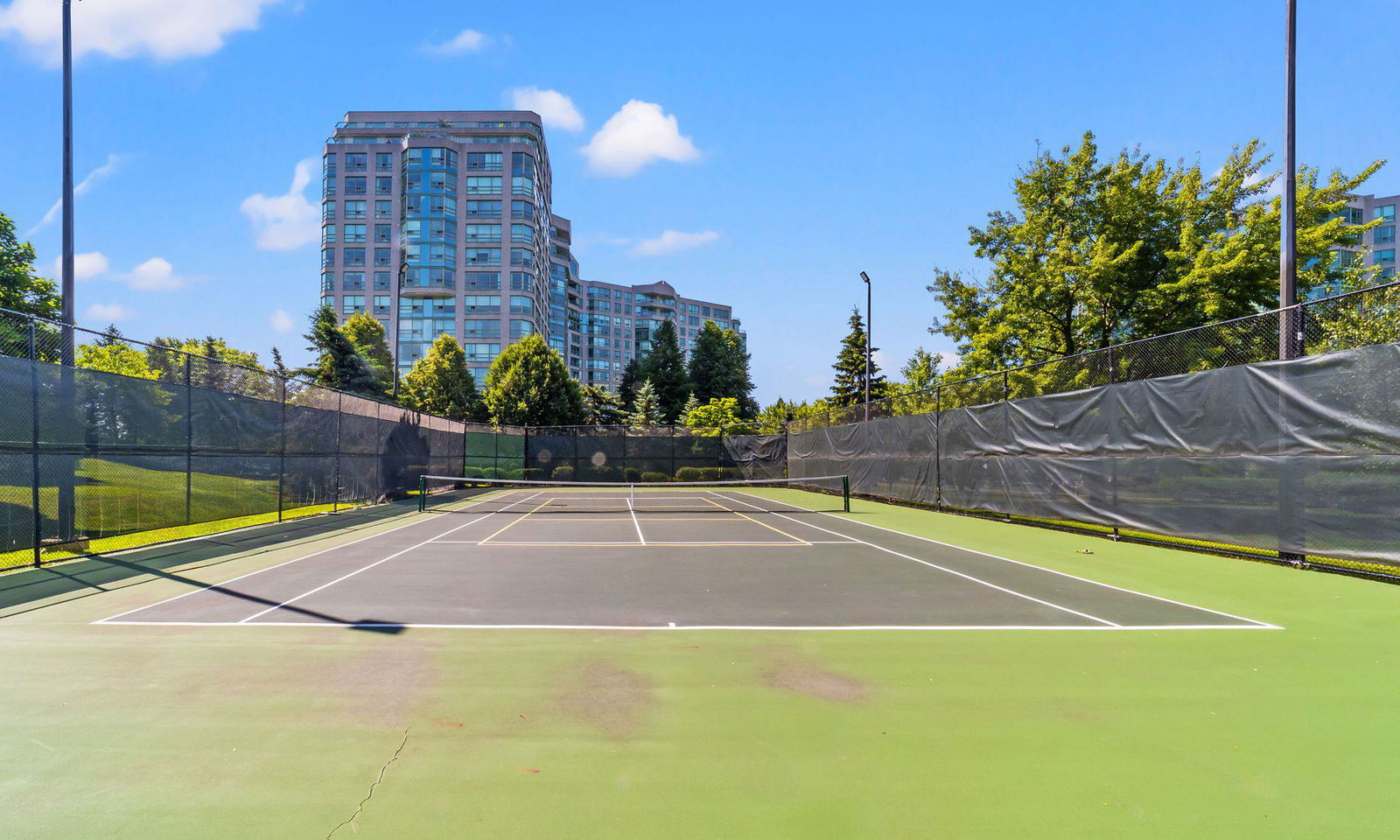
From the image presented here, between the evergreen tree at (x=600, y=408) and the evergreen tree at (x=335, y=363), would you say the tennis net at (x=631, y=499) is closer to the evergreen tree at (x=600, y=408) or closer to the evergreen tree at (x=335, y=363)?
the evergreen tree at (x=335, y=363)

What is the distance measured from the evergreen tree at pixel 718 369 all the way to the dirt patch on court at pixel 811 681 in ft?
217

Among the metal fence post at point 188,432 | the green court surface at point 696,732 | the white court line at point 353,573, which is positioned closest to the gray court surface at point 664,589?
the white court line at point 353,573

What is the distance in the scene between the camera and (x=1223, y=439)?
10938mm

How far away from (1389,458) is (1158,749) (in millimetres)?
7196

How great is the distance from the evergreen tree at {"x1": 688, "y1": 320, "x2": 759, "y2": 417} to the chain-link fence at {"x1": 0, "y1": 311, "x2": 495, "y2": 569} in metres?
54.4

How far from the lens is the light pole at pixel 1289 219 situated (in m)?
10.3

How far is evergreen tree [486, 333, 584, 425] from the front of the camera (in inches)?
1921

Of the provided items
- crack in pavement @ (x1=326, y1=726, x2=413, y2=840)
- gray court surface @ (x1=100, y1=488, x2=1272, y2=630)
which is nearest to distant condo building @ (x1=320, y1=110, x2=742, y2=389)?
gray court surface @ (x1=100, y1=488, x2=1272, y2=630)

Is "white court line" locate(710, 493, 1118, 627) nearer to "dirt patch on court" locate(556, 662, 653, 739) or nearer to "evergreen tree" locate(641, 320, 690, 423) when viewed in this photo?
"dirt patch on court" locate(556, 662, 653, 739)

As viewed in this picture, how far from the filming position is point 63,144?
12.2 meters

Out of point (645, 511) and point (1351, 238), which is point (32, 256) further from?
point (1351, 238)

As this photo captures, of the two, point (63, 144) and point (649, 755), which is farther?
point (63, 144)

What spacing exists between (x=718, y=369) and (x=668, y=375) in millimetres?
8482

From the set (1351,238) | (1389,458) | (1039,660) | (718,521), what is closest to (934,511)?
(718,521)
